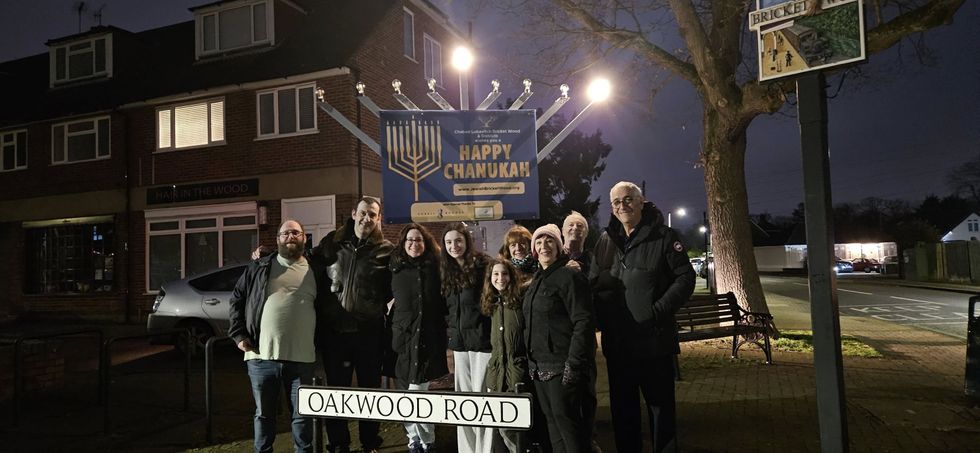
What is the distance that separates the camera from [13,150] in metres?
19.7

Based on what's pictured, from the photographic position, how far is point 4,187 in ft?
64.8

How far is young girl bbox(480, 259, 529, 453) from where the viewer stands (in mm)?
4039

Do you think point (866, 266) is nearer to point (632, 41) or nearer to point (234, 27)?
point (632, 41)

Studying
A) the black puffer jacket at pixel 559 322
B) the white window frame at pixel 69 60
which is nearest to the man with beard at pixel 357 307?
the black puffer jacket at pixel 559 322

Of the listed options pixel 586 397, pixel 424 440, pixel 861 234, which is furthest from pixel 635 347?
pixel 861 234

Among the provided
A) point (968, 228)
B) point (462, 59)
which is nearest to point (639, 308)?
point (462, 59)

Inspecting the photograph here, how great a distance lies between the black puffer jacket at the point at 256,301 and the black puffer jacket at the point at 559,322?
5.21 ft

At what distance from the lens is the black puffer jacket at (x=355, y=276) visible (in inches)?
181

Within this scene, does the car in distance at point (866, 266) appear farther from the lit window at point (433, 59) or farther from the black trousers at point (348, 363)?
the black trousers at point (348, 363)

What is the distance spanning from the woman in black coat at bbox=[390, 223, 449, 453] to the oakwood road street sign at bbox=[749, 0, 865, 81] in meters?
2.52

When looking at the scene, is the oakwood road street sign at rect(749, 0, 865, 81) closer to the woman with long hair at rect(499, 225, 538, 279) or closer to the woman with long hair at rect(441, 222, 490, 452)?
the woman with long hair at rect(499, 225, 538, 279)

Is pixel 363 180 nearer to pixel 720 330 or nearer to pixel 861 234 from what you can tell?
pixel 720 330

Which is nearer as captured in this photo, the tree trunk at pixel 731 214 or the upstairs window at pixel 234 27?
the tree trunk at pixel 731 214

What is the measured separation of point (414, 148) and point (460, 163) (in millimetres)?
702
